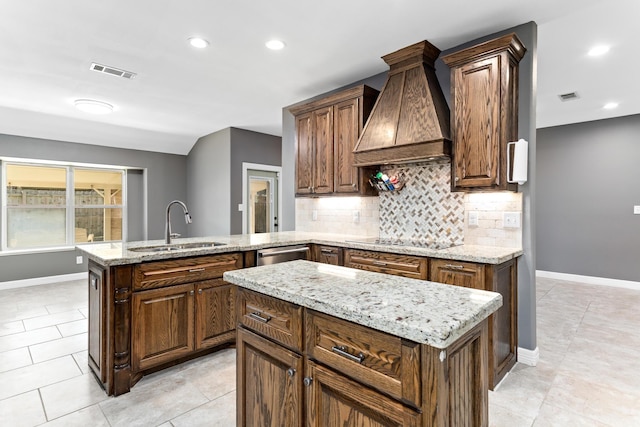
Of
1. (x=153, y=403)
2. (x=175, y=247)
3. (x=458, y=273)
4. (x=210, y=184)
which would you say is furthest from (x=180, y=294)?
(x=210, y=184)

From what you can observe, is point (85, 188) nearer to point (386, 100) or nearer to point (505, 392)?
point (386, 100)

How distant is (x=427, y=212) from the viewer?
338 cm

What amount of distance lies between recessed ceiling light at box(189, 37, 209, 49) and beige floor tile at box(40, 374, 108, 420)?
2797 millimetres

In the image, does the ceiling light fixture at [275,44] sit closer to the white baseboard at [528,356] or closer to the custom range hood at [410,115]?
the custom range hood at [410,115]

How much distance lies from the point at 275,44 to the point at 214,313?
238cm

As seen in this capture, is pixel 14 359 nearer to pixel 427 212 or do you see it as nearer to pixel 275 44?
pixel 275 44

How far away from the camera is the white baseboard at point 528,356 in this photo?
2707mm

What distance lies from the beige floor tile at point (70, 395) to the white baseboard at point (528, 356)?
3.11m

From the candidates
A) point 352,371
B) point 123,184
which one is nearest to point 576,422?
point 352,371

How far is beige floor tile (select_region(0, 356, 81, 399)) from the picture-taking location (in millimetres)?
2377

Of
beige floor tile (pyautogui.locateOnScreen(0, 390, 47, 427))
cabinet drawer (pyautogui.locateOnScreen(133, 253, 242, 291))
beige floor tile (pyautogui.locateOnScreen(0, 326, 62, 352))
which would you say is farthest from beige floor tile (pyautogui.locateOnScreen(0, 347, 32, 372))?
cabinet drawer (pyautogui.locateOnScreen(133, 253, 242, 291))

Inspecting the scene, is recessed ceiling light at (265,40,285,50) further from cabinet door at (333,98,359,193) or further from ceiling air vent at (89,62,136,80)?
ceiling air vent at (89,62,136,80)

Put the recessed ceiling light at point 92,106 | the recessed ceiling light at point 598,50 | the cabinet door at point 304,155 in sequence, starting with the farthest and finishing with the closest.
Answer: the recessed ceiling light at point 92,106
the cabinet door at point 304,155
the recessed ceiling light at point 598,50

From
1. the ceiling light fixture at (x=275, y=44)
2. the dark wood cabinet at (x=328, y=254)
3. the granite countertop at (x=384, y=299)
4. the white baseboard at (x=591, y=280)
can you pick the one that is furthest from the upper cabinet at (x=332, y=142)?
the white baseboard at (x=591, y=280)
